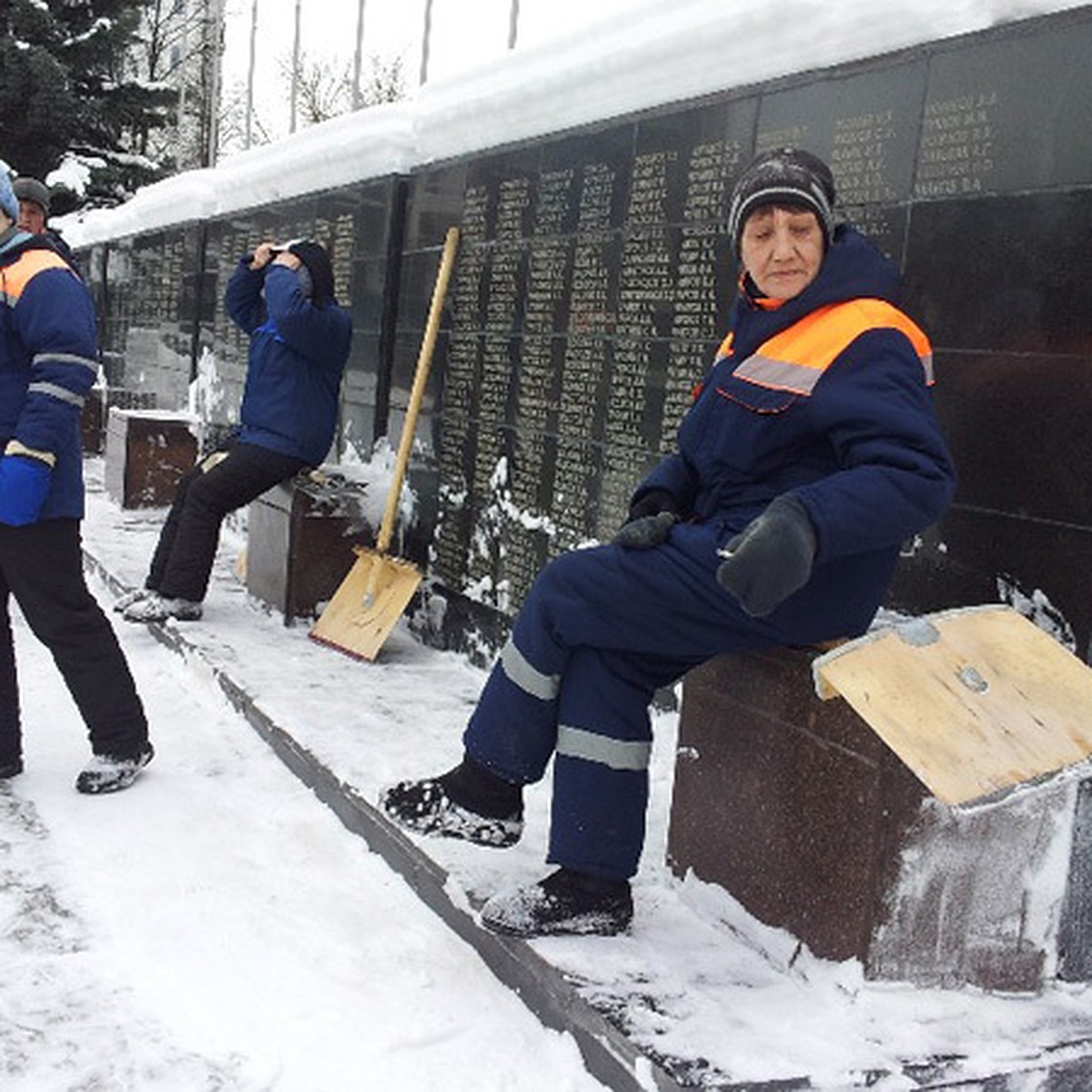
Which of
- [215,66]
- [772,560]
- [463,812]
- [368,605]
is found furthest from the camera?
[215,66]

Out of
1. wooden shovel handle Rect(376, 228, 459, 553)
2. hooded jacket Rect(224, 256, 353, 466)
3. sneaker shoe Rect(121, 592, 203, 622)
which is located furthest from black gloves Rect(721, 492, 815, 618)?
sneaker shoe Rect(121, 592, 203, 622)

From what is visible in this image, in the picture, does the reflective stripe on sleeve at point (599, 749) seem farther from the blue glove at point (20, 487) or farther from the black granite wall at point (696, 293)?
the blue glove at point (20, 487)

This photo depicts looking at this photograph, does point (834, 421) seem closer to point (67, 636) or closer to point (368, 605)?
point (67, 636)

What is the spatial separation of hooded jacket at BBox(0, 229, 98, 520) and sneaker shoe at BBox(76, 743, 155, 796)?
75 cm

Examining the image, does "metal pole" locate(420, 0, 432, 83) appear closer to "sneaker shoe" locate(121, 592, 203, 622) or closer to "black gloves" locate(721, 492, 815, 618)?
"sneaker shoe" locate(121, 592, 203, 622)

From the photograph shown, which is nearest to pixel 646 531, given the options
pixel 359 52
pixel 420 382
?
pixel 420 382

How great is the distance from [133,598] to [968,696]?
15.1 ft

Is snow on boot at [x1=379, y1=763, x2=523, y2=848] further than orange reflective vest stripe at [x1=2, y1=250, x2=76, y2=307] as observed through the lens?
No

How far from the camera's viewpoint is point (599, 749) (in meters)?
2.64

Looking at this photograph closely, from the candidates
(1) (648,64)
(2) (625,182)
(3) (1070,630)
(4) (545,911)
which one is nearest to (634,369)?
(2) (625,182)

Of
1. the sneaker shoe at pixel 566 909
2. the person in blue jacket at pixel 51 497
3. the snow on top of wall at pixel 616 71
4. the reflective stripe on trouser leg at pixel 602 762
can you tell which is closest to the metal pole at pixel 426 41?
the snow on top of wall at pixel 616 71

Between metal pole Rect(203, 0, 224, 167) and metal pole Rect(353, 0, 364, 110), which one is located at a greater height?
metal pole Rect(203, 0, 224, 167)

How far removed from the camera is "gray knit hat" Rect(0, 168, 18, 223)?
373 centimetres

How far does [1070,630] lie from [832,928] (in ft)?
2.95
